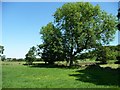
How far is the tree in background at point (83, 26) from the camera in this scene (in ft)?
196

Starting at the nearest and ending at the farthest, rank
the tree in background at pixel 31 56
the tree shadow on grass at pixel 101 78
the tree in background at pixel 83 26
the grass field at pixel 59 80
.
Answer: the grass field at pixel 59 80 < the tree shadow on grass at pixel 101 78 < the tree in background at pixel 83 26 < the tree in background at pixel 31 56

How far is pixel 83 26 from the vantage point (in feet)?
196

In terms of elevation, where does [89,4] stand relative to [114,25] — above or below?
above

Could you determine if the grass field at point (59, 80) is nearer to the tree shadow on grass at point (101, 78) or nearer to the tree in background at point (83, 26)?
the tree shadow on grass at point (101, 78)

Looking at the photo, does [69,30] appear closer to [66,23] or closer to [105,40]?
[66,23]

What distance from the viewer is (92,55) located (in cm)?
6159

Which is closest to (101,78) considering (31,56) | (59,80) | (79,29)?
(59,80)

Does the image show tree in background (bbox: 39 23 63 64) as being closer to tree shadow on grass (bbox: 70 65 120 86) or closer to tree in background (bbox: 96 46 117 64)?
tree in background (bbox: 96 46 117 64)

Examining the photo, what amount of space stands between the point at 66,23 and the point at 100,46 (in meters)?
8.69

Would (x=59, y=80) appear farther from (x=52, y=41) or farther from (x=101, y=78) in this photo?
(x=52, y=41)

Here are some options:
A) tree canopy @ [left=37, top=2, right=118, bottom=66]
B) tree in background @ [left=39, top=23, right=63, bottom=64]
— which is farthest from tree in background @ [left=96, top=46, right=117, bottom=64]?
tree in background @ [left=39, top=23, right=63, bottom=64]

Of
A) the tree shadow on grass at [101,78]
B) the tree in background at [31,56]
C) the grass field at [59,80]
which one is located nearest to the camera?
the grass field at [59,80]

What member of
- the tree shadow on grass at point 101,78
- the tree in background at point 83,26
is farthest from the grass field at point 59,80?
the tree in background at point 83,26

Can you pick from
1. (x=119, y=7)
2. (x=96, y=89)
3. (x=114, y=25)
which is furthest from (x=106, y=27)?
(x=96, y=89)
